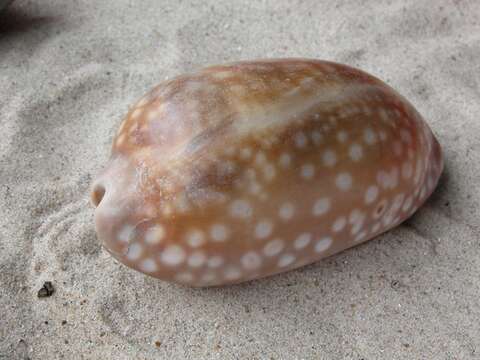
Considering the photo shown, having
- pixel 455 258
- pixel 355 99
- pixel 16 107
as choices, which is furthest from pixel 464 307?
pixel 16 107

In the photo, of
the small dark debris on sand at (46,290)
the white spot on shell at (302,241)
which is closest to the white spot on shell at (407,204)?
the white spot on shell at (302,241)

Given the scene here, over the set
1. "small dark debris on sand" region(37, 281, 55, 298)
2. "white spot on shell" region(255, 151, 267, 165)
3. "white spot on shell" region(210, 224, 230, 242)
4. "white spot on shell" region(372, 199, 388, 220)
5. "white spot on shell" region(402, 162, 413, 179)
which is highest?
"white spot on shell" region(255, 151, 267, 165)

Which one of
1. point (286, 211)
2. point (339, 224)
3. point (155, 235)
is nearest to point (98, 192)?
point (155, 235)

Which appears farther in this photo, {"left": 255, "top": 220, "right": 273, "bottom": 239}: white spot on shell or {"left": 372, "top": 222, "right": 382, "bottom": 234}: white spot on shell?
{"left": 372, "top": 222, "right": 382, "bottom": 234}: white spot on shell

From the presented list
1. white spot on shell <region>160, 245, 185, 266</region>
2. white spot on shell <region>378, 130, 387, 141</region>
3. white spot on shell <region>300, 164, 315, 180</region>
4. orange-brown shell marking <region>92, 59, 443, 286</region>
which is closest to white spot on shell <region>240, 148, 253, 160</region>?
orange-brown shell marking <region>92, 59, 443, 286</region>

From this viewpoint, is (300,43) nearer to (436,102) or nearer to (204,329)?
(436,102)

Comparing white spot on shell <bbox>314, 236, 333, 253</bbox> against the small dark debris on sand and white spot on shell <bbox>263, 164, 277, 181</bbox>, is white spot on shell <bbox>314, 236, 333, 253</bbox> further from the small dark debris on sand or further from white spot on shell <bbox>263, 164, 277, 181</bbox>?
the small dark debris on sand
